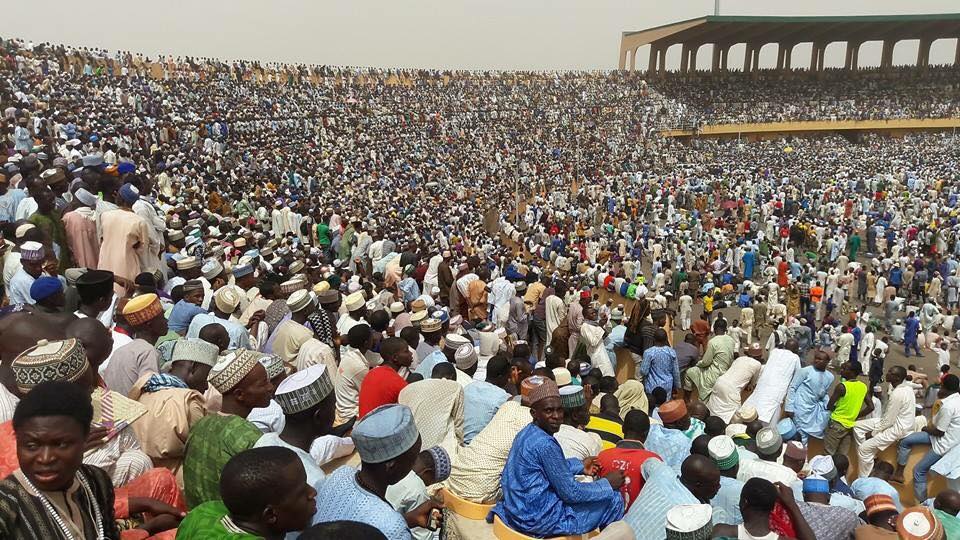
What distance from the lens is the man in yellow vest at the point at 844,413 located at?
21.6 ft

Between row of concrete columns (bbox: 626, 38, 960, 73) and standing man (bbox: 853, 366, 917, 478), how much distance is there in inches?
1618

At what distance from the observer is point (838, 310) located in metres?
15.9

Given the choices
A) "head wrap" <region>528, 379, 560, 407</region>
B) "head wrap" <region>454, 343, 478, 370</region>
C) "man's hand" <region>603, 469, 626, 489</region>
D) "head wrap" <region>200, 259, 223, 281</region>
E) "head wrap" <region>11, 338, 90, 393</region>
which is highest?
"head wrap" <region>11, 338, 90, 393</region>

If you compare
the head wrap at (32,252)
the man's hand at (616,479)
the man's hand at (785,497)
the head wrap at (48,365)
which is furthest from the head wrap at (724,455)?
the head wrap at (32,252)

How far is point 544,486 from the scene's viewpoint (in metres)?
3.39

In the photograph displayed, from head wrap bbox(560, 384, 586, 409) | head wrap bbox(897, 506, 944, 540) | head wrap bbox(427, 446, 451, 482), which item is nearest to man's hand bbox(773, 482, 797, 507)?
head wrap bbox(897, 506, 944, 540)

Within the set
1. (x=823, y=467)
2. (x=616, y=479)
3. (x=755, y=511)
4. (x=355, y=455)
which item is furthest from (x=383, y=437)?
(x=823, y=467)

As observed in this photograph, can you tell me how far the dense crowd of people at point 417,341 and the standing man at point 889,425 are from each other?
33mm

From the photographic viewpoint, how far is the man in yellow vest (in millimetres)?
6570

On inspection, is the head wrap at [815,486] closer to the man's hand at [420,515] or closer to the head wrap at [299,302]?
the man's hand at [420,515]

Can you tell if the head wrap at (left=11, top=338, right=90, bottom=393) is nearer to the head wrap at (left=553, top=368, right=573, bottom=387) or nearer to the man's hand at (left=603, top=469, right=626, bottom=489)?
the man's hand at (left=603, top=469, right=626, bottom=489)

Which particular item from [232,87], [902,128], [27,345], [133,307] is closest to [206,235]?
[133,307]

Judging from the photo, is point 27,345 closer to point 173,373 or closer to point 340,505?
point 173,373

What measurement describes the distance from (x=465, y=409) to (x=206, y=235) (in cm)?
678
